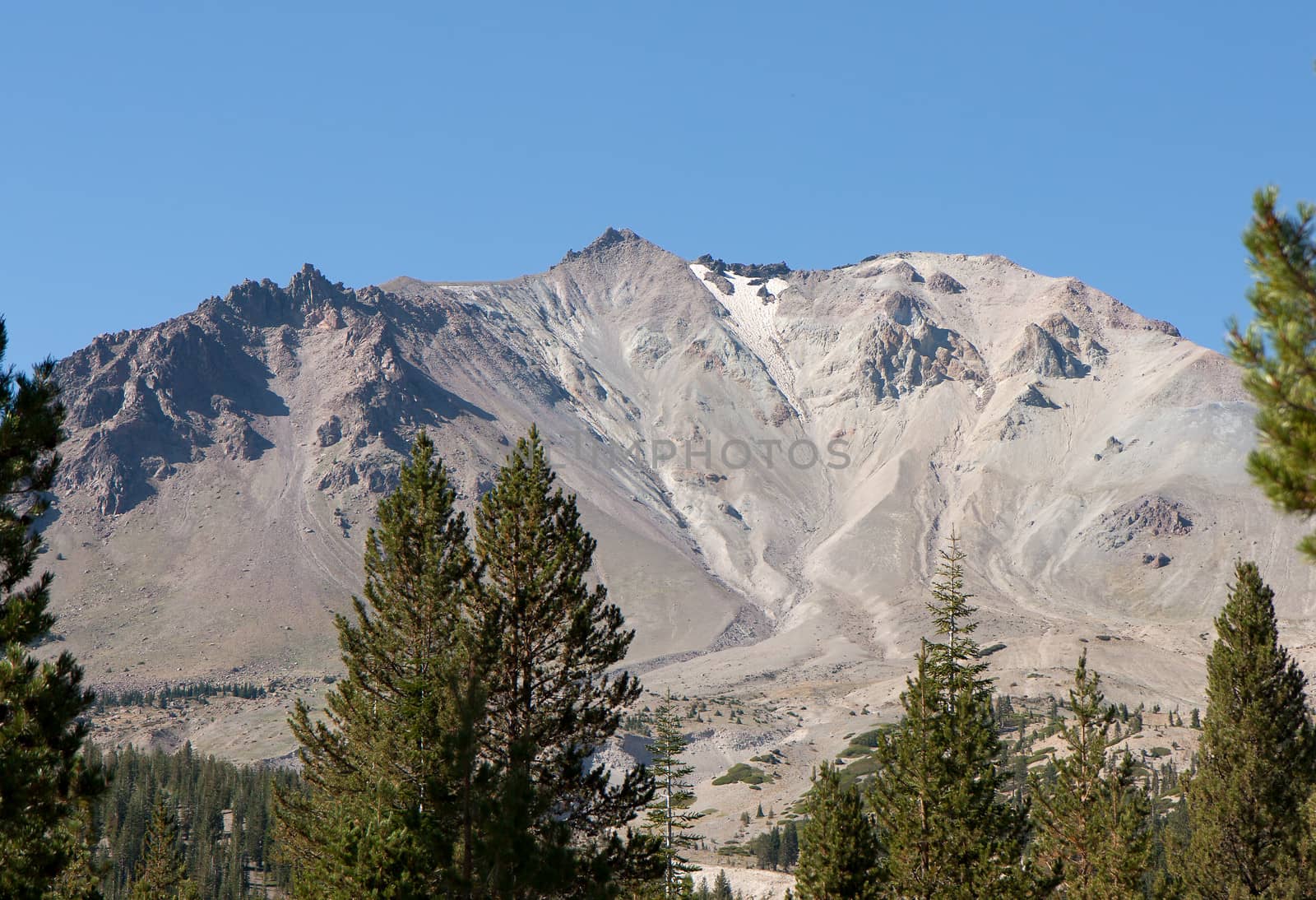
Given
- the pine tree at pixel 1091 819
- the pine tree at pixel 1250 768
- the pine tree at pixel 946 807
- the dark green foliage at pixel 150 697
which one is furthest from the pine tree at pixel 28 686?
the dark green foliage at pixel 150 697

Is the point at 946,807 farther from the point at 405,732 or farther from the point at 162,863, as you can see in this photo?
the point at 162,863

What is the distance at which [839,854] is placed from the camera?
2917 centimetres

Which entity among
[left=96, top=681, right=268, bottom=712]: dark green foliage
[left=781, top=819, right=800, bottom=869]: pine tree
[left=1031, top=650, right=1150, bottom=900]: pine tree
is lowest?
[left=781, top=819, right=800, bottom=869]: pine tree

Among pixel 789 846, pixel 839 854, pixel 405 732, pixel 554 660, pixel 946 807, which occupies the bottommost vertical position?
pixel 789 846

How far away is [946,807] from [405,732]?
1373cm

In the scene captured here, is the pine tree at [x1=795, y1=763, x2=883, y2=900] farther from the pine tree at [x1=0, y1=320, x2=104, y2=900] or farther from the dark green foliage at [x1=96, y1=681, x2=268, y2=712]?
the dark green foliage at [x1=96, y1=681, x2=268, y2=712]

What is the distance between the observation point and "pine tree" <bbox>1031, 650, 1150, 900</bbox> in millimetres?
27953

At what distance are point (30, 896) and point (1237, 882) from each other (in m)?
29.0

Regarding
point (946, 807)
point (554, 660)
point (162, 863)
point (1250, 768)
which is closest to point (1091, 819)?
point (946, 807)

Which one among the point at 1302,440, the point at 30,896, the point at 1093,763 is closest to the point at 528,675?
the point at 30,896

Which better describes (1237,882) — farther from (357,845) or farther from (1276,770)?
(357,845)

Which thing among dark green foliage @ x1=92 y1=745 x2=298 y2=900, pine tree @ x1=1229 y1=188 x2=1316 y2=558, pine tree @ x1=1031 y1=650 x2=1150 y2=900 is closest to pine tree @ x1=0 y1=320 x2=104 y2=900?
pine tree @ x1=1229 y1=188 x2=1316 y2=558

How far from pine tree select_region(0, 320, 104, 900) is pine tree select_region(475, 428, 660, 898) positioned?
924cm

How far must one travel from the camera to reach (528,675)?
26203mm
